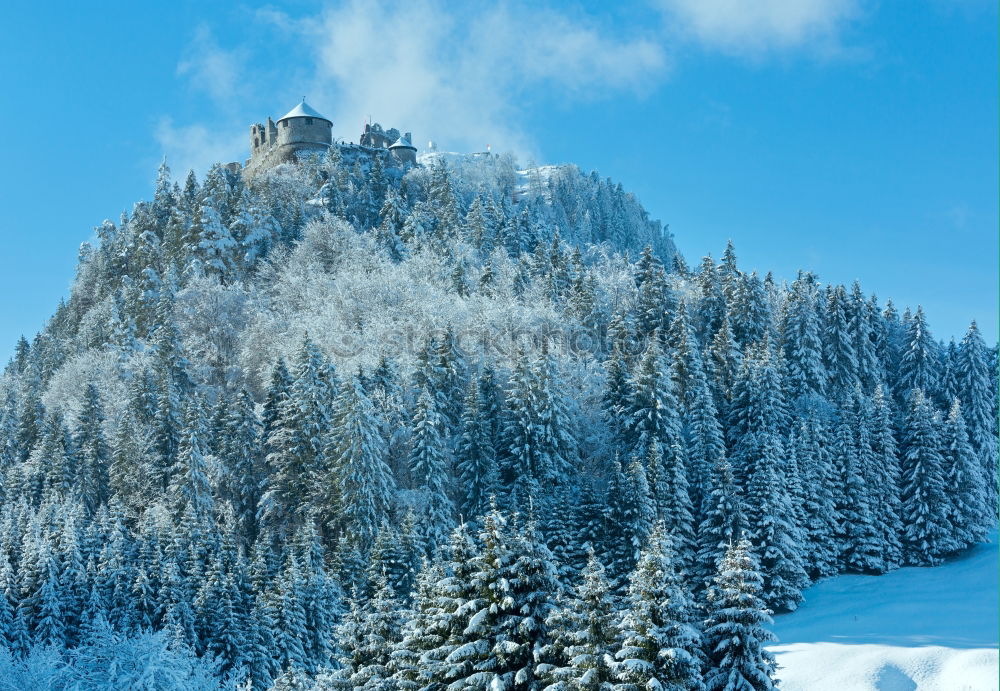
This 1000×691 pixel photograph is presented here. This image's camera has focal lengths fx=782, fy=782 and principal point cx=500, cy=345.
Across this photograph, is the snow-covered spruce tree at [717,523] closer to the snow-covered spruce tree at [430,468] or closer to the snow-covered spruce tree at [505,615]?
the snow-covered spruce tree at [430,468]

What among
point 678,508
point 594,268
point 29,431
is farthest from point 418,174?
point 678,508

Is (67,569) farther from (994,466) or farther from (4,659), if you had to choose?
(994,466)

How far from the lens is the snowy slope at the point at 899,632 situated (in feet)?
117

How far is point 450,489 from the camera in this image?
50.2 metres

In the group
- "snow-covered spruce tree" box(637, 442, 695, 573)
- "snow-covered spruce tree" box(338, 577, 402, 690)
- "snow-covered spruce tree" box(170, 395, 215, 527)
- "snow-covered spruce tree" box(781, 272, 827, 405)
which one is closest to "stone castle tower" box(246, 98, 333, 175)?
"snow-covered spruce tree" box(170, 395, 215, 527)

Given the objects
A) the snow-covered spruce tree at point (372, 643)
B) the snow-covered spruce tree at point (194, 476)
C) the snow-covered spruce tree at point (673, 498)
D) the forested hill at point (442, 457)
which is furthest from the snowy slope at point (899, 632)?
the snow-covered spruce tree at point (194, 476)

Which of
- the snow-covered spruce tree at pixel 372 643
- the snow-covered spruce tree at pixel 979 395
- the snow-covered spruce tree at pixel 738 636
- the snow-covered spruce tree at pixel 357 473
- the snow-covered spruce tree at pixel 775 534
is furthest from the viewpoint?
the snow-covered spruce tree at pixel 979 395

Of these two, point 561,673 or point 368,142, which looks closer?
point 561,673

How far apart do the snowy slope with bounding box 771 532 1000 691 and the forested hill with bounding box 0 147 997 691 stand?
207cm

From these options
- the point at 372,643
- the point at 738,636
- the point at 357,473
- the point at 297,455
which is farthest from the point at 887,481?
the point at 372,643

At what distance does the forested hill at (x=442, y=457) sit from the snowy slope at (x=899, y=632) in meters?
2.07

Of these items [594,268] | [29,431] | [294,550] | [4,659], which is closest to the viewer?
[4,659]

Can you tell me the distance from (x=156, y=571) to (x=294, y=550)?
787 centimetres

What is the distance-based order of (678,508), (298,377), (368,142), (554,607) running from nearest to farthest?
(554,607) → (678,508) → (298,377) → (368,142)
